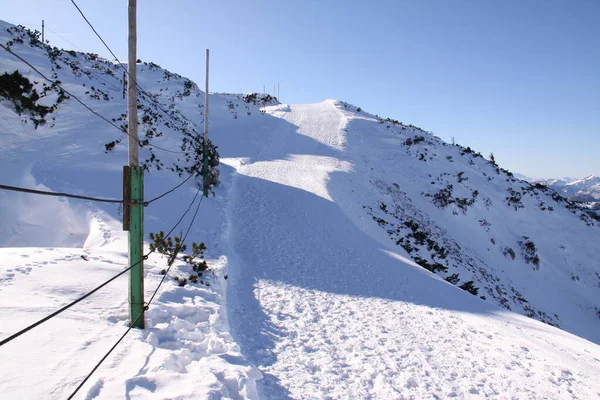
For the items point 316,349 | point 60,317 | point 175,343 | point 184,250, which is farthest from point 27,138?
point 316,349

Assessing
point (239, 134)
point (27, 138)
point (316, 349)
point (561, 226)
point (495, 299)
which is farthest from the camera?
point (239, 134)

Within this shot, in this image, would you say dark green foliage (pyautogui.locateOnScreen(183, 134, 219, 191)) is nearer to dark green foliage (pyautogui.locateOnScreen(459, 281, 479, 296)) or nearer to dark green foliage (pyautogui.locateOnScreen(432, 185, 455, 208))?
dark green foliage (pyautogui.locateOnScreen(459, 281, 479, 296))

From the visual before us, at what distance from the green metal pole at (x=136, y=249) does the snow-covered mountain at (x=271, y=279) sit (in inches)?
14.5

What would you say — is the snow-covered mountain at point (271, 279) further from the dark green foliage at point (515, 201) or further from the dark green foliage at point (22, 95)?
the dark green foliage at point (515, 201)

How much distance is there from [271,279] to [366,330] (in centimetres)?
332

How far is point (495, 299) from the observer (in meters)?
17.8

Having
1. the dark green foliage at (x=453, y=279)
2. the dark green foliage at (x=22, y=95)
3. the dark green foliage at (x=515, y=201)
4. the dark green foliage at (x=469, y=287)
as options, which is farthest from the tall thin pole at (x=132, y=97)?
the dark green foliage at (x=515, y=201)

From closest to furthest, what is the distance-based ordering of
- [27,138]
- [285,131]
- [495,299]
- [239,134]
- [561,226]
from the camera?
[27,138], [495,299], [561,226], [239,134], [285,131]

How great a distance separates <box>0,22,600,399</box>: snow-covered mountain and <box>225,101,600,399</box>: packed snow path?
0.05 metres

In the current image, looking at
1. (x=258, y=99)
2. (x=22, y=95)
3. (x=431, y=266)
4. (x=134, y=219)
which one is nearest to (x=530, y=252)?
(x=431, y=266)

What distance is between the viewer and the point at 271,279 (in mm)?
9688

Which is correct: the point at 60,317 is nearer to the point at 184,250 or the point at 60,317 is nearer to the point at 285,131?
the point at 184,250

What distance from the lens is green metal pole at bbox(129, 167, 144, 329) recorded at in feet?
17.6

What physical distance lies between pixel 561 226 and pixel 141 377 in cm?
3624
